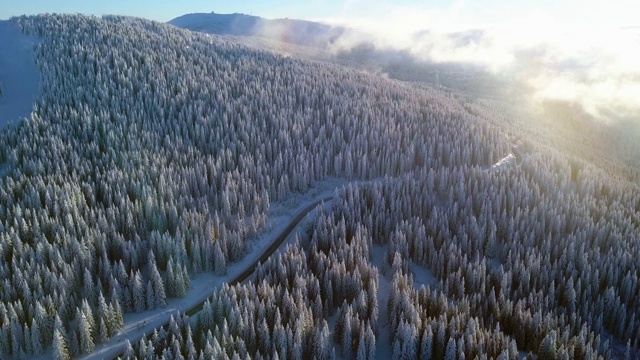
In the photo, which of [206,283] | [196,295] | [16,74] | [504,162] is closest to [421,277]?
[206,283]

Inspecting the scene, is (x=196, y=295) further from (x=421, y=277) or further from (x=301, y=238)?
(x=421, y=277)

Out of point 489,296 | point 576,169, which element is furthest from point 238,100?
point 576,169

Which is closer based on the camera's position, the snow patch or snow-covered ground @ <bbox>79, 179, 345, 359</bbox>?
snow-covered ground @ <bbox>79, 179, 345, 359</bbox>

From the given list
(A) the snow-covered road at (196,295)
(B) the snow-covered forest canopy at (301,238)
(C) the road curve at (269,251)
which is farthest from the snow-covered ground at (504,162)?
(A) the snow-covered road at (196,295)

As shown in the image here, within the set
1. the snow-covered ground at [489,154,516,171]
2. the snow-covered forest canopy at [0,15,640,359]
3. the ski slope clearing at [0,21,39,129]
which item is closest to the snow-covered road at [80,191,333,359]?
the snow-covered forest canopy at [0,15,640,359]

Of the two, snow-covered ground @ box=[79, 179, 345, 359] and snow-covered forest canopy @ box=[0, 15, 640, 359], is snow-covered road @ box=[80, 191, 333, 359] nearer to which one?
snow-covered ground @ box=[79, 179, 345, 359]

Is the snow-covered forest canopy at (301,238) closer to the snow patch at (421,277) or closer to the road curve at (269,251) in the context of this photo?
the snow patch at (421,277)

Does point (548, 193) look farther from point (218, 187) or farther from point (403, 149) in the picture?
point (218, 187)
